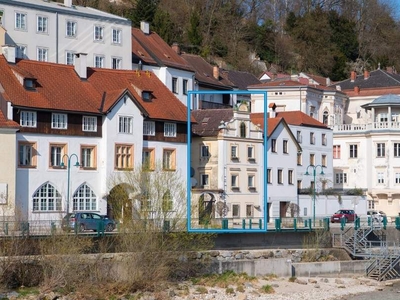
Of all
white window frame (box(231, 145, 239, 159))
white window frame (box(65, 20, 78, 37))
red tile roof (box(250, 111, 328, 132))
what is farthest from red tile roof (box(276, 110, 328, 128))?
white window frame (box(65, 20, 78, 37))

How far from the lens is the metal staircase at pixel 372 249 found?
190 ft

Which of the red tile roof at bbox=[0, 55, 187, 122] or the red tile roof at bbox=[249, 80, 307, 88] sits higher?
the red tile roof at bbox=[249, 80, 307, 88]

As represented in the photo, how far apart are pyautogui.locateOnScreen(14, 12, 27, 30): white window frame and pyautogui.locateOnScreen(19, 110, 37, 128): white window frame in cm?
1517

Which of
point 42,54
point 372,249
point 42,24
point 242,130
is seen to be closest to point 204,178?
point 242,130

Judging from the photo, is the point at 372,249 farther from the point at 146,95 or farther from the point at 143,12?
the point at 143,12

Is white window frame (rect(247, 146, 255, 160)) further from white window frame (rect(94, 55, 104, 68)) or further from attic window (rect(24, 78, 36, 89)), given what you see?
Result: attic window (rect(24, 78, 36, 89))

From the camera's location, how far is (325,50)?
404 feet

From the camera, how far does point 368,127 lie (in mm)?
87500

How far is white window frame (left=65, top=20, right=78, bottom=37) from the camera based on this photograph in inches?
2990

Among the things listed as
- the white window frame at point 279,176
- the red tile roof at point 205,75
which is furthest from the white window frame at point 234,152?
the red tile roof at point 205,75

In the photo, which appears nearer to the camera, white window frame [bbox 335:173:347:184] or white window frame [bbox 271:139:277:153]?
white window frame [bbox 271:139:277:153]

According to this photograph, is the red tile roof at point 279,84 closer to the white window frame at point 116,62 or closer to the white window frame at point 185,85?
the white window frame at point 185,85

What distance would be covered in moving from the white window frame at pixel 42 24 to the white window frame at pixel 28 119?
16114 mm

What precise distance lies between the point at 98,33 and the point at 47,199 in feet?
71.4
